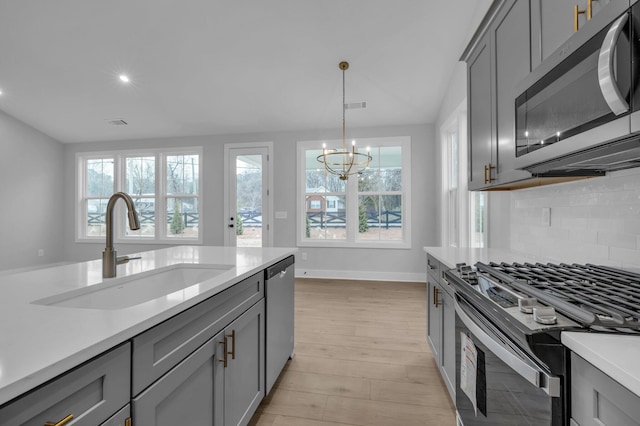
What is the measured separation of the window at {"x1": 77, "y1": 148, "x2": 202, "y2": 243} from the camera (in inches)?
223

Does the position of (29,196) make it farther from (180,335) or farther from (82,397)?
(82,397)

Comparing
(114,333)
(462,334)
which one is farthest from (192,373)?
(462,334)

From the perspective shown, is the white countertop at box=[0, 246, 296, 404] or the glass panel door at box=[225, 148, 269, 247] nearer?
the white countertop at box=[0, 246, 296, 404]

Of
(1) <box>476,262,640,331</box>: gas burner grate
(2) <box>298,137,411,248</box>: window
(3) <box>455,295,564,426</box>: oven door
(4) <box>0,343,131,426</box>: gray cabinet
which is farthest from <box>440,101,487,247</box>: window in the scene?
(4) <box>0,343,131,426</box>: gray cabinet

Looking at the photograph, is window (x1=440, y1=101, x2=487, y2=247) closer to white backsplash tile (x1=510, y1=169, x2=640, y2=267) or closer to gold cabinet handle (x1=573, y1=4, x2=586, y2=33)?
white backsplash tile (x1=510, y1=169, x2=640, y2=267)

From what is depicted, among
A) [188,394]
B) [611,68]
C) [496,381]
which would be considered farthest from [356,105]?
[188,394]

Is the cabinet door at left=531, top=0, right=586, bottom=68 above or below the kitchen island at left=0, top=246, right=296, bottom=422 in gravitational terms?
above

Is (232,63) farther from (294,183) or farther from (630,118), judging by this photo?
(630,118)

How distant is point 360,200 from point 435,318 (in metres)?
3.13

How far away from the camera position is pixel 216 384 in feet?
3.85

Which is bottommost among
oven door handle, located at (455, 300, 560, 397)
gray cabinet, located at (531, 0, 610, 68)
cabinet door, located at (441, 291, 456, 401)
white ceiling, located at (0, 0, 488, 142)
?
cabinet door, located at (441, 291, 456, 401)

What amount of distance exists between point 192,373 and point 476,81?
2.43m

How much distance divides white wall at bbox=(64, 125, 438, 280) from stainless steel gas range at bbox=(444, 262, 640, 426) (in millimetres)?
3518

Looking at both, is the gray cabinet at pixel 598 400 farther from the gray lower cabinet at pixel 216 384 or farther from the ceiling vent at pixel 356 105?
the ceiling vent at pixel 356 105
